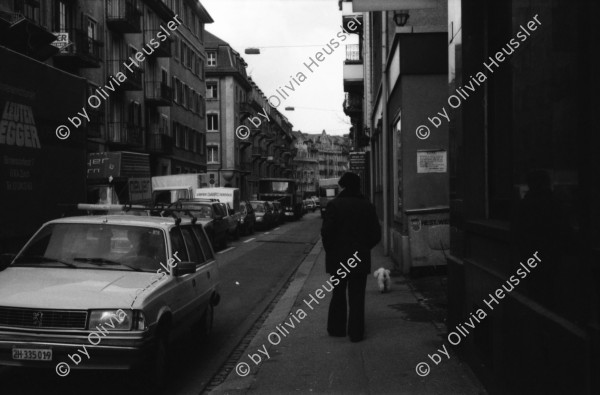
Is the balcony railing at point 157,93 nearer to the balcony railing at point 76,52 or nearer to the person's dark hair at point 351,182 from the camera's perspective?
the balcony railing at point 76,52

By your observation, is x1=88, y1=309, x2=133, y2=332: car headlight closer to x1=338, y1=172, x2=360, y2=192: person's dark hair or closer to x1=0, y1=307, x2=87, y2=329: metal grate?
x1=0, y1=307, x2=87, y2=329: metal grate

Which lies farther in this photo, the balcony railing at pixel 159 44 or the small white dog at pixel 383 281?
the balcony railing at pixel 159 44

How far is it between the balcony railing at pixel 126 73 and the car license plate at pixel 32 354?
3006 cm

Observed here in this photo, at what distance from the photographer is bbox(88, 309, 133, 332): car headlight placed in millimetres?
5266

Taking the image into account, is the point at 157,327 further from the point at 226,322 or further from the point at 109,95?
the point at 109,95

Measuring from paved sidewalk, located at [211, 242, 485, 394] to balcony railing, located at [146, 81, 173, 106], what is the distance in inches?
1270

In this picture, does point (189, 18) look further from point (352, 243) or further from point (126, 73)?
point (352, 243)

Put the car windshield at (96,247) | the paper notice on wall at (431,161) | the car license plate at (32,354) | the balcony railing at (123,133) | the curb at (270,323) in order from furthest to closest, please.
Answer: the balcony railing at (123,133), the paper notice on wall at (431,161), the car windshield at (96,247), the curb at (270,323), the car license plate at (32,354)

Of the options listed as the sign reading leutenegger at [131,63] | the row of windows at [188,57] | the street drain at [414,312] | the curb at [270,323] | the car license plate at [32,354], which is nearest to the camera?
the car license plate at [32,354]

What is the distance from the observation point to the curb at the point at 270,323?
587 centimetres

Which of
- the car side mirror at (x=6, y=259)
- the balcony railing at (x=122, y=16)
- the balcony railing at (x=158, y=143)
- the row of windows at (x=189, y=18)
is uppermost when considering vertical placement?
the row of windows at (x=189, y=18)

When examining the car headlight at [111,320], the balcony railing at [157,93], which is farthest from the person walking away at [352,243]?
the balcony railing at [157,93]

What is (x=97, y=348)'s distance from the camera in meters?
5.23

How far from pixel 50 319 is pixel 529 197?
12.3ft
